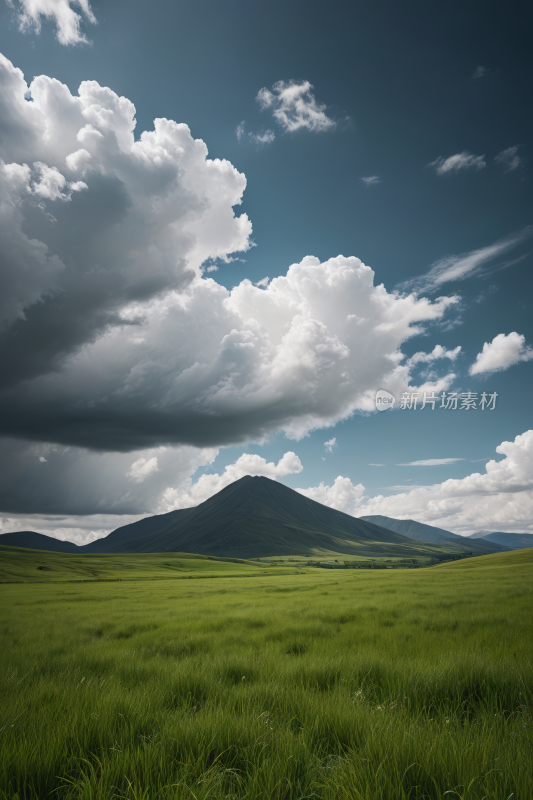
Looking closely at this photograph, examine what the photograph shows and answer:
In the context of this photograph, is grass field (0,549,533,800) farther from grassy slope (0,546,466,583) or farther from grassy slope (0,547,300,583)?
grassy slope (0,547,300,583)

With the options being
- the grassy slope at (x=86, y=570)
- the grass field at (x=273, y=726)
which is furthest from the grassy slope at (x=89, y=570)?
the grass field at (x=273, y=726)

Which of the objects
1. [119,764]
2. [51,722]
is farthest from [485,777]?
[51,722]

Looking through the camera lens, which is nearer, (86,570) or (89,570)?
→ (86,570)

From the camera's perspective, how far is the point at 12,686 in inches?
202

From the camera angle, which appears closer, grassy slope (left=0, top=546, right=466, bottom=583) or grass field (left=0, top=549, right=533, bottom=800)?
grass field (left=0, top=549, right=533, bottom=800)

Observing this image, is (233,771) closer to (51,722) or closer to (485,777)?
(485,777)

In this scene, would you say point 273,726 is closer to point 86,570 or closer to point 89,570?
point 86,570

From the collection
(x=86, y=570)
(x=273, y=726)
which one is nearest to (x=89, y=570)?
(x=86, y=570)

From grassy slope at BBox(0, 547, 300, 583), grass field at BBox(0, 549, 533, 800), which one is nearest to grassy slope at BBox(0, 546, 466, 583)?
grassy slope at BBox(0, 547, 300, 583)

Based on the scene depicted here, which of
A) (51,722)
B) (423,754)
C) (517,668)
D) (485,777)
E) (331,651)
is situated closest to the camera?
(485,777)

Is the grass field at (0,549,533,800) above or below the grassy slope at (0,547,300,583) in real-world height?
above

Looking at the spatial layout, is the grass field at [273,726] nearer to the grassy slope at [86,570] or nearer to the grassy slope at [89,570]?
the grassy slope at [89,570]

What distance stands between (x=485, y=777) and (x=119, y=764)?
2.59 metres

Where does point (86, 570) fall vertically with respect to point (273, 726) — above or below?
below
